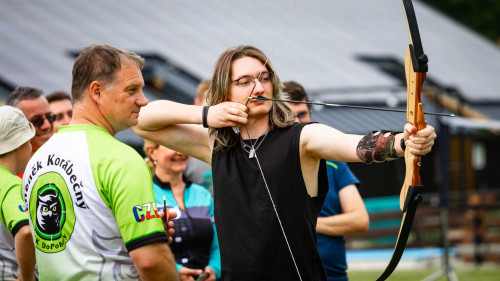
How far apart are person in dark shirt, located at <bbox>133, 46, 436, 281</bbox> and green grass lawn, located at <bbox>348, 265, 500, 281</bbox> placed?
6810mm

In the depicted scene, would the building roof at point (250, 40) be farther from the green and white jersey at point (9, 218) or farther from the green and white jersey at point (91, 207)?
the green and white jersey at point (91, 207)

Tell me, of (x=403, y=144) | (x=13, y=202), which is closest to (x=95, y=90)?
(x=13, y=202)

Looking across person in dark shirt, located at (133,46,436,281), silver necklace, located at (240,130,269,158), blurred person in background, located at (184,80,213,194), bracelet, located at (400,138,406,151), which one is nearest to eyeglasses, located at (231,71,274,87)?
person in dark shirt, located at (133,46,436,281)

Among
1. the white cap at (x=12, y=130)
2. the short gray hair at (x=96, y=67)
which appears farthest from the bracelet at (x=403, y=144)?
the white cap at (x=12, y=130)

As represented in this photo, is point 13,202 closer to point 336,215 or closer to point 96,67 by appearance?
point 96,67

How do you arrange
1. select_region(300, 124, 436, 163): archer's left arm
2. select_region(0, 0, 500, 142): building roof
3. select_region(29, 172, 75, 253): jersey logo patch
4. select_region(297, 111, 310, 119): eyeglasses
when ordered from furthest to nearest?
select_region(0, 0, 500, 142): building roof, select_region(297, 111, 310, 119): eyeglasses, select_region(29, 172, 75, 253): jersey logo patch, select_region(300, 124, 436, 163): archer's left arm

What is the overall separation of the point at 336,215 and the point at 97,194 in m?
1.90

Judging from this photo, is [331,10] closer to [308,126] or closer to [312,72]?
[312,72]

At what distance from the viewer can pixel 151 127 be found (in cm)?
329

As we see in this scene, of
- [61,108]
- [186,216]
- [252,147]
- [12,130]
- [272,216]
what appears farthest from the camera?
[61,108]

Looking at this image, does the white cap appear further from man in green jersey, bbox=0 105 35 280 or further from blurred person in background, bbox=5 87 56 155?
blurred person in background, bbox=5 87 56 155

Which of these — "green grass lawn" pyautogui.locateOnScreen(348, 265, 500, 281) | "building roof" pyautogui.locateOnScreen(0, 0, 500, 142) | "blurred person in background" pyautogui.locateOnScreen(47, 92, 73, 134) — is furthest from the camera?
"building roof" pyautogui.locateOnScreen(0, 0, 500, 142)

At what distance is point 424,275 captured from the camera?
32.8 feet

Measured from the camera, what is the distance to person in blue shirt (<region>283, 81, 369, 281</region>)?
3.93 metres
